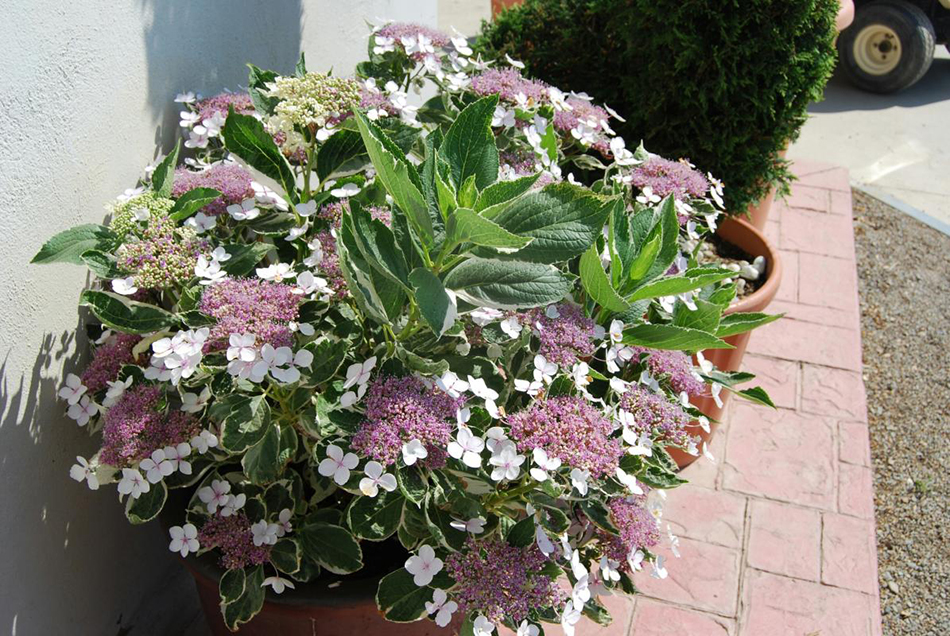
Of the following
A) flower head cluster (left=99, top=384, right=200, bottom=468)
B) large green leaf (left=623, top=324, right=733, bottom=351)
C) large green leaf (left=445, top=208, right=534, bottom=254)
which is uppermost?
large green leaf (left=445, top=208, right=534, bottom=254)

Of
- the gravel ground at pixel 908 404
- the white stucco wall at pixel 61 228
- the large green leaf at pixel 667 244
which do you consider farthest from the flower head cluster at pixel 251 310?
the gravel ground at pixel 908 404

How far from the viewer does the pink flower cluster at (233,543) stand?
1.59m

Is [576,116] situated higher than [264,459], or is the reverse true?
[576,116]

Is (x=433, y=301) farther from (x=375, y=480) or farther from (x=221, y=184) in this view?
(x=221, y=184)

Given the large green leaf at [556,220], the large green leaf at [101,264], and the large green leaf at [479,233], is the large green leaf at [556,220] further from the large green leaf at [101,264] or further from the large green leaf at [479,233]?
the large green leaf at [101,264]

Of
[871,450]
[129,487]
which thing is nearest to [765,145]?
[871,450]

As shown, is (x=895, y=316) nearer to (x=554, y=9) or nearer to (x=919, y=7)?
(x=554, y=9)

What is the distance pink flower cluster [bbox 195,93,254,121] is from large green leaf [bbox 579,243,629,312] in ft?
3.05

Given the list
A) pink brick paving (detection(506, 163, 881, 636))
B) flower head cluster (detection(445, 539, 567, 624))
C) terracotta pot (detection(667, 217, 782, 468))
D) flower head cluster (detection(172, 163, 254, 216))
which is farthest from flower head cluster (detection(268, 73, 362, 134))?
pink brick paving (detection(506, 163, 881, 636))

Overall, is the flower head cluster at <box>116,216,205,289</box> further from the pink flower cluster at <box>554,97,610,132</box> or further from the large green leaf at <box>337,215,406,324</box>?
the pink flower cluster at <box>554,97,610,132</box>

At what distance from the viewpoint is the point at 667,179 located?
2168 millimetres

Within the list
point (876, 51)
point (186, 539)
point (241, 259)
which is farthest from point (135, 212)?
point (876, 51)

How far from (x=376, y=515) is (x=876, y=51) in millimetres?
6298

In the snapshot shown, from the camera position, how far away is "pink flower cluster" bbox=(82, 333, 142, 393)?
165 centimetres
